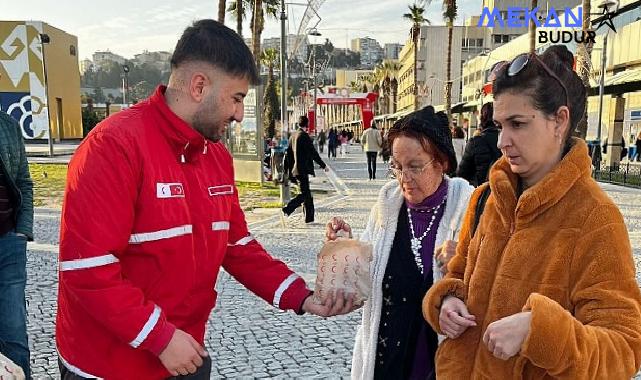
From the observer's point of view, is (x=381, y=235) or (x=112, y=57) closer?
(x=381, y=235)

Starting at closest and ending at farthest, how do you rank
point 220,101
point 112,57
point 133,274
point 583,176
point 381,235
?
point 583,176 → point 133,274 → point 220,101 → point 381,235 → point 112,57

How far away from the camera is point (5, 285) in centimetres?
316

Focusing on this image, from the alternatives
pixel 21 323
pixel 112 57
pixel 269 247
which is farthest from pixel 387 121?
pixel 112 57

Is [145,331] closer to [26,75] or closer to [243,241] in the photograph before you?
[243,241]

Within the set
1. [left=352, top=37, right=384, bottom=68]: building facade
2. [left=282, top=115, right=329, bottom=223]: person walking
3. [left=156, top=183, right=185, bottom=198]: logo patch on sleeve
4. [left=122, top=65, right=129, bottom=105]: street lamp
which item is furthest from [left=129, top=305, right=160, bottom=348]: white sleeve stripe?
[left=352, top=37, right=384, bottom=68]: building facade

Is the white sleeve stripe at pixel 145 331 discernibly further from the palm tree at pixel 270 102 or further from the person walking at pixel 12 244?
the palm tree at pixel 270 102

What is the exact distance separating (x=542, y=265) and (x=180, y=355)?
1.18 meters

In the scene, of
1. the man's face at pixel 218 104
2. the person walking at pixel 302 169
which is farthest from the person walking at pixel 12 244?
the person walking at pixel 302 169

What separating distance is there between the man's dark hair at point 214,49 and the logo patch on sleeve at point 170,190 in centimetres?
44

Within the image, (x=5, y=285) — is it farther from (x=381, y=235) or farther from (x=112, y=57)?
(x=112, y=57)

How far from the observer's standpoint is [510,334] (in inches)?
53.7

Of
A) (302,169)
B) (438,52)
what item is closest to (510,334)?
(302,169)

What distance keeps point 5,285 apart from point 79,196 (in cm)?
202

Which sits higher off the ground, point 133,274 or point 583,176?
point 583,176
